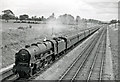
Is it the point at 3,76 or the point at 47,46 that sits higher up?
the point at 47,46

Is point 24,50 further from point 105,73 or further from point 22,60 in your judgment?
point 105,73

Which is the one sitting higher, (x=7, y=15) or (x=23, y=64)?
(x=7, y=15)

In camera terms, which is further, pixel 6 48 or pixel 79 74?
pixel 6 48

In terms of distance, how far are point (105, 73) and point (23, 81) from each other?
9.20m

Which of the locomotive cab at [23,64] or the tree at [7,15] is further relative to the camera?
the tree at [7,15]

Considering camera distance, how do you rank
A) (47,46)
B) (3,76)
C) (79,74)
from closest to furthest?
(3,76) < (79,74) < (47,46)

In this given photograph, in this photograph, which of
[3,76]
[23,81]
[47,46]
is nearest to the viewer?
[23,81]

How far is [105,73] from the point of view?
2238cm

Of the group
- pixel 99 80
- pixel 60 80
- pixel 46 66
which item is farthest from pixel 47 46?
pixel 99 80

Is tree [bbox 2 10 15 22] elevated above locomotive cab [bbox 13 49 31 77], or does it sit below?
above

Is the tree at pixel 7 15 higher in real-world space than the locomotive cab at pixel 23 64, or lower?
higher

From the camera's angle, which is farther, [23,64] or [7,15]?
[7,15]

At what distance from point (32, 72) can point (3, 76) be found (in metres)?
2.83

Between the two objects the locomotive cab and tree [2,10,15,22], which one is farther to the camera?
tree [2,10,15,22]
